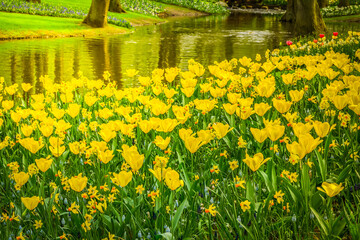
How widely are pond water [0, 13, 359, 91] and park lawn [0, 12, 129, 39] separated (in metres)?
1.03

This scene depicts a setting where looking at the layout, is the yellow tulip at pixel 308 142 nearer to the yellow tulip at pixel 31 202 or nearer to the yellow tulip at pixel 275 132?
the yellow tulip at pixel 275 132

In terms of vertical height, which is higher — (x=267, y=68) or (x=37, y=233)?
(x=267, y=68)

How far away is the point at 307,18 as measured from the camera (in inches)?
A: 709

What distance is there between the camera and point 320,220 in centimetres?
232

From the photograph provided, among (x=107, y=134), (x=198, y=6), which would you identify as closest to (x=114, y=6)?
(x=198, y=6)

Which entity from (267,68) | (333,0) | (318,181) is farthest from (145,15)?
(318,181)

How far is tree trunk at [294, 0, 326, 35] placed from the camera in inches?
708

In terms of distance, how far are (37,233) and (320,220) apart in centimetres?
153

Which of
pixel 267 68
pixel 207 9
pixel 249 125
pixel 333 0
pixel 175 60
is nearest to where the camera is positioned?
pixel 249 125

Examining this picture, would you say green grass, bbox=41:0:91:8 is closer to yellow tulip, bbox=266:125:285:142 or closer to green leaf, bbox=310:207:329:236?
yellow tulip, bbox=266:125:285:142

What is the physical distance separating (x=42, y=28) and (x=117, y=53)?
6.21 meters

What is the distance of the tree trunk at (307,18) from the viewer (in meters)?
18.0

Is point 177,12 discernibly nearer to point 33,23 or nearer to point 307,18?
point 33,23

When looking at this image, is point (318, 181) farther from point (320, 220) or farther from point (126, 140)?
point (126, 140)
